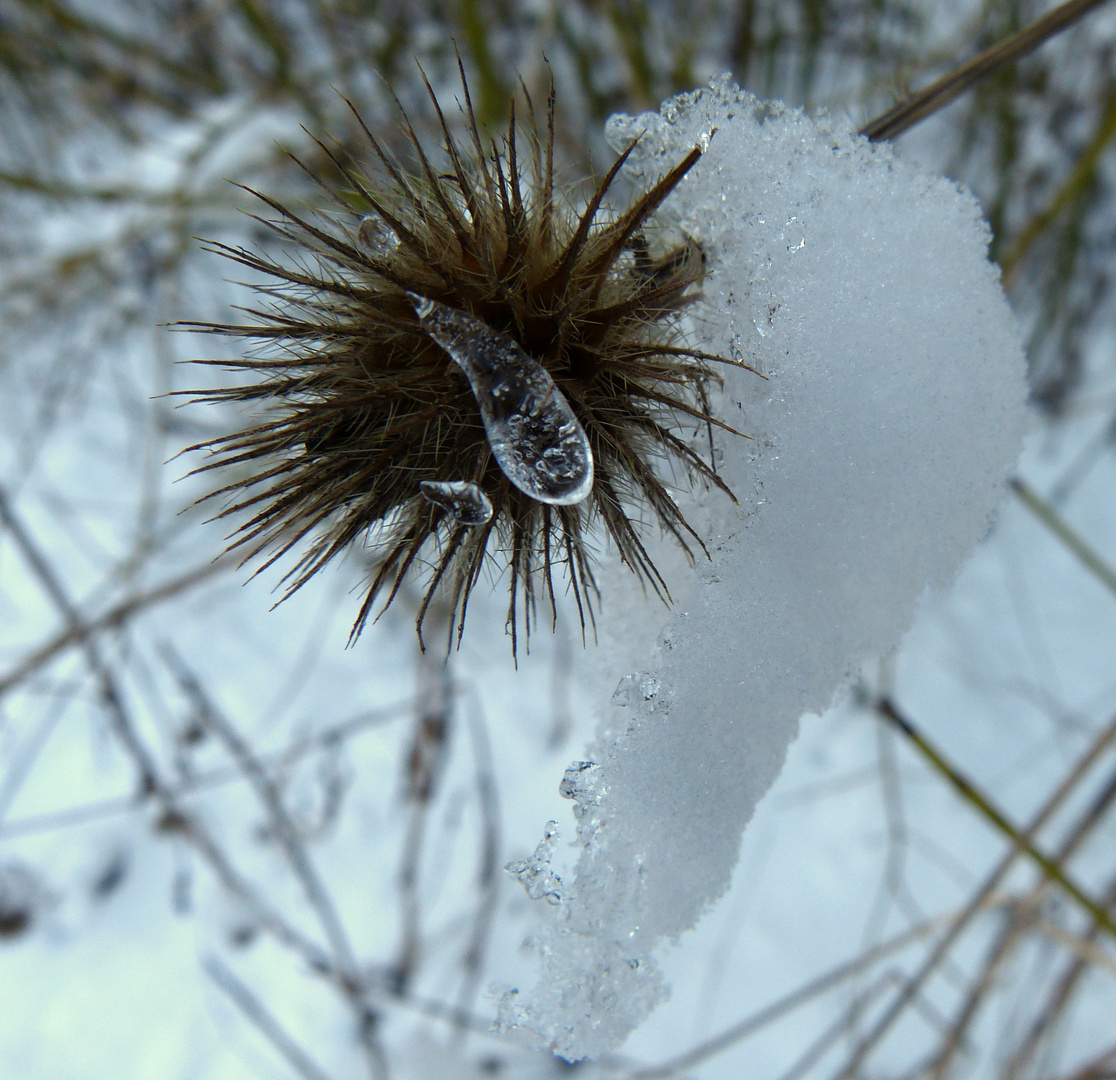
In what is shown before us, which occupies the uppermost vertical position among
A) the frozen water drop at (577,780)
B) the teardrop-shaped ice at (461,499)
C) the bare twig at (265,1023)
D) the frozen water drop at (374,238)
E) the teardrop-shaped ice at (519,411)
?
the frozen water drop at (374,238)

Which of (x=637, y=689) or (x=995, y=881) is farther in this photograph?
(x=995, y=881)

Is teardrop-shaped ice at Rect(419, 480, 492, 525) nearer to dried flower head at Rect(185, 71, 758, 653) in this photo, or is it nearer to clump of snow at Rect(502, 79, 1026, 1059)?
dried flower head at Rect(185, 71, 758, 653)

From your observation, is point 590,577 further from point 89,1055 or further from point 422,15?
point 422,15

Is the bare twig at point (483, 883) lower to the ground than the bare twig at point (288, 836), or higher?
higher

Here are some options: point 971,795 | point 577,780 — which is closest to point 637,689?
point 577,780

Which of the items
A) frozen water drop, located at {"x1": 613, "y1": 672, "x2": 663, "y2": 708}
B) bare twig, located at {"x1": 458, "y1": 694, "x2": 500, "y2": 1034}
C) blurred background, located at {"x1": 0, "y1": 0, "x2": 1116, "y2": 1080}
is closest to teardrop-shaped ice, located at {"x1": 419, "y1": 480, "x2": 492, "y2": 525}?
frozen water drop, located at {"x1": 613, "y1": 672, "x2": 663, "y2": 708}

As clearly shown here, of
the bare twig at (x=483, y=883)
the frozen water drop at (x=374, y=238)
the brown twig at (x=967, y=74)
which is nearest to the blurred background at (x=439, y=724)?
the bare twig at (x=483, y=883)

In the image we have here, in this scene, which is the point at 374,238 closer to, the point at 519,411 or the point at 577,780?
the point at 519,411

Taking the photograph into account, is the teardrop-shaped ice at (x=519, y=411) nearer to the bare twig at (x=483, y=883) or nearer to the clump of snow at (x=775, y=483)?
the clump of snow at (x=775, y=483)
